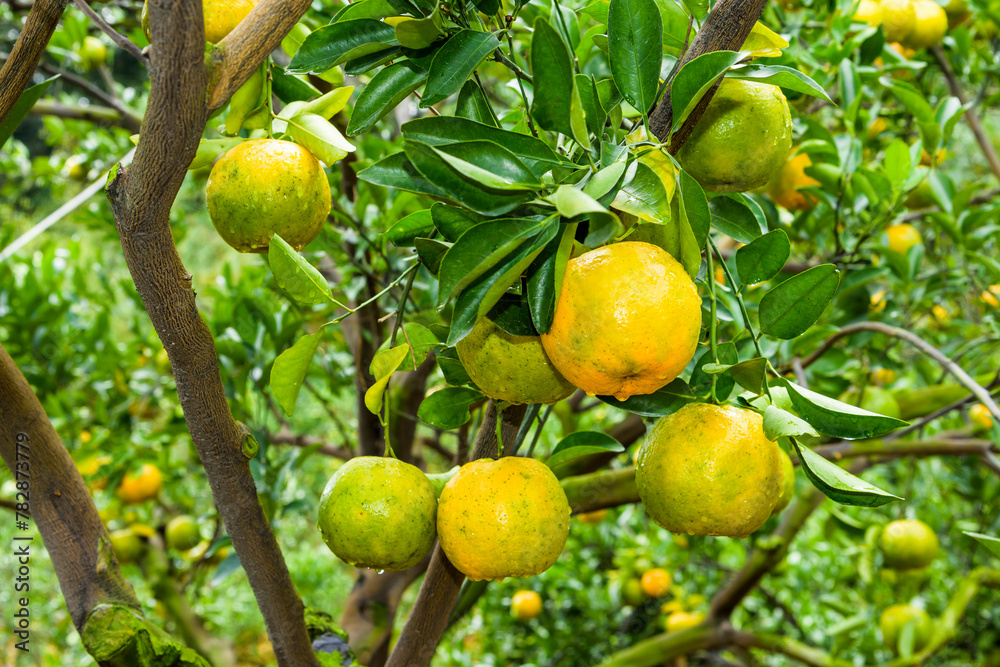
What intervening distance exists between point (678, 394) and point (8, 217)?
5.15 meters

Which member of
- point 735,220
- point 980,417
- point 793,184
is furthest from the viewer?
point 980,417

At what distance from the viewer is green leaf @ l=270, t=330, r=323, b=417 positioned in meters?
0.57

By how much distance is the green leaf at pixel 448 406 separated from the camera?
660 millimetres

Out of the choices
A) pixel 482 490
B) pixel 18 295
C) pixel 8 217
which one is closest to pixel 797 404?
pixel 482 490

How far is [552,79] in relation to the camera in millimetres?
438

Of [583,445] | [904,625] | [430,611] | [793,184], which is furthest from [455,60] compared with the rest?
[904,625]

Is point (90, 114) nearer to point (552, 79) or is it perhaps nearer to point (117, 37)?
point (117, 37)

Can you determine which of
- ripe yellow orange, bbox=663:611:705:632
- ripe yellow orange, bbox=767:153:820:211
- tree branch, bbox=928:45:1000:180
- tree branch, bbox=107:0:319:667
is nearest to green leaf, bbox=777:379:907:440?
tree branch, bbox=107:0:319:667

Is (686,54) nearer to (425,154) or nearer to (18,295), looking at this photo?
(425,154)

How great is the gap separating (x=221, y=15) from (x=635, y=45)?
327 mm

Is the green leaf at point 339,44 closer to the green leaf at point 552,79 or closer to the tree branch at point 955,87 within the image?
the green leaf at point 552,79

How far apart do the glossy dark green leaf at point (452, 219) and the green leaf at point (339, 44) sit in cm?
14

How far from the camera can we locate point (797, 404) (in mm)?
507

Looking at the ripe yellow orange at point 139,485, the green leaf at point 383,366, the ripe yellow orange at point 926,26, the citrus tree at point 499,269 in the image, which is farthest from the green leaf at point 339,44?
the ripe yellow orange at point 139,485
